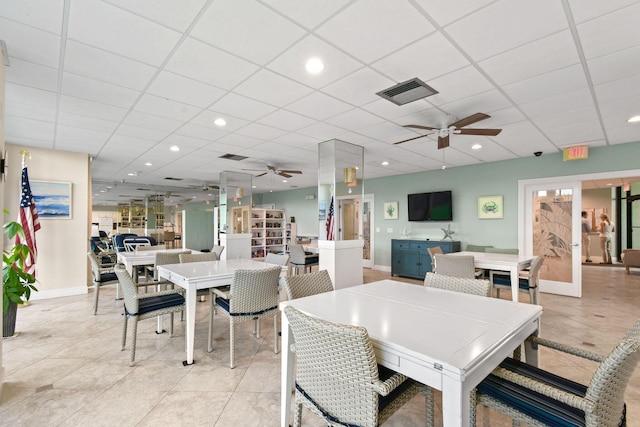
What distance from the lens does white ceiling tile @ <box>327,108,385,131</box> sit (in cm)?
347

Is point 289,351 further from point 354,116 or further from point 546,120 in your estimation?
point 546,120

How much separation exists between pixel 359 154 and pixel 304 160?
1.45 metres

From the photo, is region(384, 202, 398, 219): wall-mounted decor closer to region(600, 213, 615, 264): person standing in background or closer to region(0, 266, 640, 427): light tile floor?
region(0, 266, 640, 427): light tile floor

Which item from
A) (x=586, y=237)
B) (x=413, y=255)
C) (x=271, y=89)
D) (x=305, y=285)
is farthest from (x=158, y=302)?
(x=586, y=237)

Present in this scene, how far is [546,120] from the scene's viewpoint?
3738 mm

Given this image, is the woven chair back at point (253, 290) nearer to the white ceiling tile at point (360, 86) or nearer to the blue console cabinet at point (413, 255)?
the white ceiling tile at point (360, 86)

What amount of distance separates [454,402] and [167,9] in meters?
2.49

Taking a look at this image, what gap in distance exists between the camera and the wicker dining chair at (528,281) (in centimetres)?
381

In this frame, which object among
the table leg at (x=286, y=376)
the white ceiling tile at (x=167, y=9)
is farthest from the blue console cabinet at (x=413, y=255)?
the white ceiling tile at (x=167, y=9)

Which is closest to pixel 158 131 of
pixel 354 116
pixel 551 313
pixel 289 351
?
pixel 354 116

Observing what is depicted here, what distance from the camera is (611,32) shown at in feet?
6.59

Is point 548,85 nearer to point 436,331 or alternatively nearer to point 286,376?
point 436,331

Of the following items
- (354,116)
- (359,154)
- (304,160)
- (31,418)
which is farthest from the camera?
(304,160)

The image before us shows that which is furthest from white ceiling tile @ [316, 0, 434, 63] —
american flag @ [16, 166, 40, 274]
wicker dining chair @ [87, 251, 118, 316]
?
american flag @ [16, 166, 40, 274]
